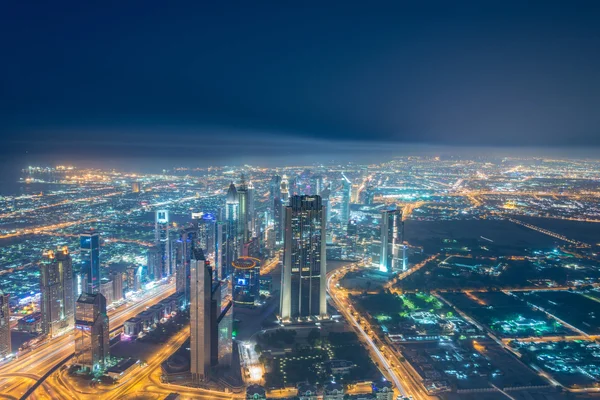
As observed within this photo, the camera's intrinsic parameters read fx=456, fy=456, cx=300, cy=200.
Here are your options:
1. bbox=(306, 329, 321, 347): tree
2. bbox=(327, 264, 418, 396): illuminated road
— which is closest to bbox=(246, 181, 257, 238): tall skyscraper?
bbox=(327, 264, 418, 396): illuminated road

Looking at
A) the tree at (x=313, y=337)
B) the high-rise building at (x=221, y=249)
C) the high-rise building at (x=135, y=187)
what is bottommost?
the tree at (x=313, y=337)

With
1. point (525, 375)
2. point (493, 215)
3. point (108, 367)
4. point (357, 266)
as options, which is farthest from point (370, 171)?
point (108, 367)

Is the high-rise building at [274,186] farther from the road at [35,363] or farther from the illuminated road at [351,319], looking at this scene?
the road at [35,363]

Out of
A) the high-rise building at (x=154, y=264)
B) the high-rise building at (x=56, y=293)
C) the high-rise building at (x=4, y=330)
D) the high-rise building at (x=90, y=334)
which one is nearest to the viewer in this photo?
the high-rise building at (x=90, y=334)

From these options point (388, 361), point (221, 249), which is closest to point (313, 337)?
point (388, 361)

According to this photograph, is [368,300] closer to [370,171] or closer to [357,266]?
[357,266]

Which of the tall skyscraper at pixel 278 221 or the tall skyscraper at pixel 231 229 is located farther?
the tall skyscraper at pixel 278 221

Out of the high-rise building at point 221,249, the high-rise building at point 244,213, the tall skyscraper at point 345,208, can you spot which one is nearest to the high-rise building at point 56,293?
the high-rise building at point 221,249

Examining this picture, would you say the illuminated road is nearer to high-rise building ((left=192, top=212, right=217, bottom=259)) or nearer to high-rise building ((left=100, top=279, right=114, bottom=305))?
high-rise building ((left=192, top=212, right=217, bottom=259))
